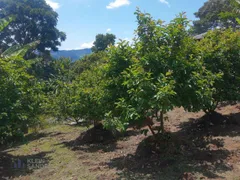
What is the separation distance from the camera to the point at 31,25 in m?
32.0

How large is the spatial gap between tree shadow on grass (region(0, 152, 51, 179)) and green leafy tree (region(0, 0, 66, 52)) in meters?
24.2

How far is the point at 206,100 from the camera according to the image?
248 inches

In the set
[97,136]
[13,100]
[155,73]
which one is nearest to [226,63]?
[155,73]

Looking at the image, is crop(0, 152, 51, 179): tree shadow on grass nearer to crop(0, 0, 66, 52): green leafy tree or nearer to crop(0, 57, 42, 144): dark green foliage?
crop(0, 57, 42, 144): dark green foliage

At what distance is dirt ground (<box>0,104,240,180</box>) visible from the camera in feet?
20.2

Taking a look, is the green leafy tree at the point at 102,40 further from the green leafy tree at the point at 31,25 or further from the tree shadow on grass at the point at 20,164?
the tree shadow on grass at the point at 20,164

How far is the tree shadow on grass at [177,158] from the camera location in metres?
6.03

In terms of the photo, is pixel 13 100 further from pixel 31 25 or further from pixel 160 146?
pixel 31 25

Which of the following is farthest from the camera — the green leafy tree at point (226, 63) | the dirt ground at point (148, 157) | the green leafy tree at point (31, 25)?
the green leafy tree at point (31, 25)

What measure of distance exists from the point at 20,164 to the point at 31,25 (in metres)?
26.9

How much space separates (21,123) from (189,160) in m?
5.05

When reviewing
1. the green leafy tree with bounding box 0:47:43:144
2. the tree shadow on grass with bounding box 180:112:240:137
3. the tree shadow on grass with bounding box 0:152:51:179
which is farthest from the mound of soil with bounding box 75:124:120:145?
the tree shadow on grass with bounding box 180:112:240:137

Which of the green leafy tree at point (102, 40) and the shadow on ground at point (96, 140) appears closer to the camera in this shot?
the shadow on ground at point (96, 140)

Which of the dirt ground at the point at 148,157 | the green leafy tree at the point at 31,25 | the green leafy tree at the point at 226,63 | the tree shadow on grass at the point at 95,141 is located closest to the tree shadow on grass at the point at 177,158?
the dirt ground at the point at 148,157
